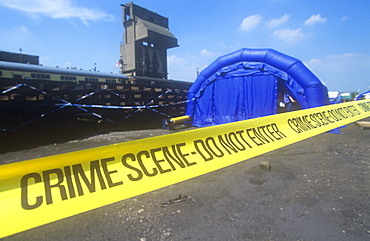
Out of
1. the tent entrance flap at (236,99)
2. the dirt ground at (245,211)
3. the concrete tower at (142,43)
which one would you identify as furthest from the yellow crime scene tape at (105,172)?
the concrete tower at (142,43)

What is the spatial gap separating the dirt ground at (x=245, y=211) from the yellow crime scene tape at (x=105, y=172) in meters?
0.60

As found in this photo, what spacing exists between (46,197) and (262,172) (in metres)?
3.32

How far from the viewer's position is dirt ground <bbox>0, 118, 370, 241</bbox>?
6.55 feet

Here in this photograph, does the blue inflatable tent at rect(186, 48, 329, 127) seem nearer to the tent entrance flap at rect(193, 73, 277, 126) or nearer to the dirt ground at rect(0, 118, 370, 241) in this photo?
the tent entrance flap at rect(193, 73, 277, 126)

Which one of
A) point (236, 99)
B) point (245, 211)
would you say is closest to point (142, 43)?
point (236, 99)

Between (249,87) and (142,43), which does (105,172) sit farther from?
(142,43)

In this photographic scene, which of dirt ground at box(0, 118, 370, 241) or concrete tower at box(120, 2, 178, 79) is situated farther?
concrete tower at box(120, 2, 178, 79)

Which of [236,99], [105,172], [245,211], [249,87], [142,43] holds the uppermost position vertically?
[142,43]

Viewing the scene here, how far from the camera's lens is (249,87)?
9086mm

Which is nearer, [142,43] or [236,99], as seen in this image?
[236,99]

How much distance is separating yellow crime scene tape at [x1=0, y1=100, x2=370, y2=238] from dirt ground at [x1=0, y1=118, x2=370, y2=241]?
1.97ft

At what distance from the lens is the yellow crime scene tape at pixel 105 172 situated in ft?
4.50

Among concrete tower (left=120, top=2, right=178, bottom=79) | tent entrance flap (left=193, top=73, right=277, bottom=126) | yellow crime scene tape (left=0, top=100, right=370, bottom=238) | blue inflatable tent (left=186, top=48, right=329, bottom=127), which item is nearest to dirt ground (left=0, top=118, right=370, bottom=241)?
yellow crime scene tape (left=0, top=100, right=370, bottom=238)

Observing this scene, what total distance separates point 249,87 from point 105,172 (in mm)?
8463
